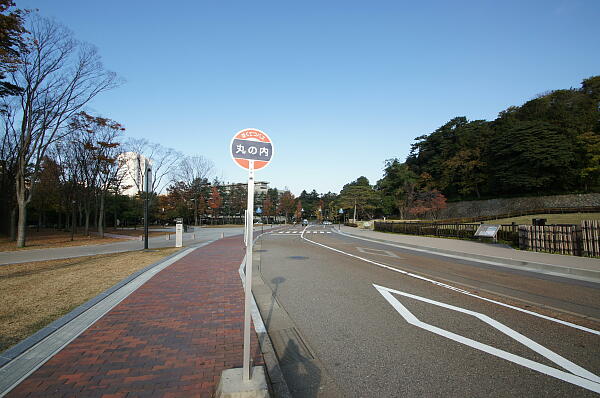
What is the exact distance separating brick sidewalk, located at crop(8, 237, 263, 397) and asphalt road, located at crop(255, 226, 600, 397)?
763 mm

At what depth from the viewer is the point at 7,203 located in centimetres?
2947

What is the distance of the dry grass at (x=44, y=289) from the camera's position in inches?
175

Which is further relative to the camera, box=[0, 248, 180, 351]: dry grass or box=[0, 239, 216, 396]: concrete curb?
box=[0, 248, 180, 351]: dry grass

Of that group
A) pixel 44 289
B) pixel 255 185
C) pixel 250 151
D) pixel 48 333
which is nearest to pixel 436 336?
pixel 250 151

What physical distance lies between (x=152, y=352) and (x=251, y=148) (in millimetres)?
2741

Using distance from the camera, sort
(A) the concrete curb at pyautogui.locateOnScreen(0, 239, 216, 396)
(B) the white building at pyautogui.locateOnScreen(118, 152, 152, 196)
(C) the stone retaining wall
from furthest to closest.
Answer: (C) the stone retaining wall, (B) the white building at pyautogui.locateOnScreen(118, 152, 152, 196), (A) the concrete curb at pyautogui.locateOnScreen(0, 239, 216, 396)

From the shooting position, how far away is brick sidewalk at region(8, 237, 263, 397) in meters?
2.80

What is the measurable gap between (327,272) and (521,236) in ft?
35.2

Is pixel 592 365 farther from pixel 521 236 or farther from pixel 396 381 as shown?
pixel 521 236

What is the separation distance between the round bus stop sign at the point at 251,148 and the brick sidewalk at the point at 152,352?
225cm

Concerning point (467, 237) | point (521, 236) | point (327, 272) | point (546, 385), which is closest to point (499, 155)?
point (467, 237)

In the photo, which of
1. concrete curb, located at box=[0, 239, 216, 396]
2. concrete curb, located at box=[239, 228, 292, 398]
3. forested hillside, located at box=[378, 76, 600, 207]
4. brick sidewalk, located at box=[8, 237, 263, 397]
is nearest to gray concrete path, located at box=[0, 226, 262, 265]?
concrete curb, located at box=[0, 239, 216, 396]

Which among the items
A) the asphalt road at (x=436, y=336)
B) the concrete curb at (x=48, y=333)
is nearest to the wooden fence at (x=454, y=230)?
the asphalt road at (x=436, y=336)

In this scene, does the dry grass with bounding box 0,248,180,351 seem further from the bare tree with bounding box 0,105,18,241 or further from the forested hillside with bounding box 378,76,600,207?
the forested hillside with bounding box 378,76,600,207
